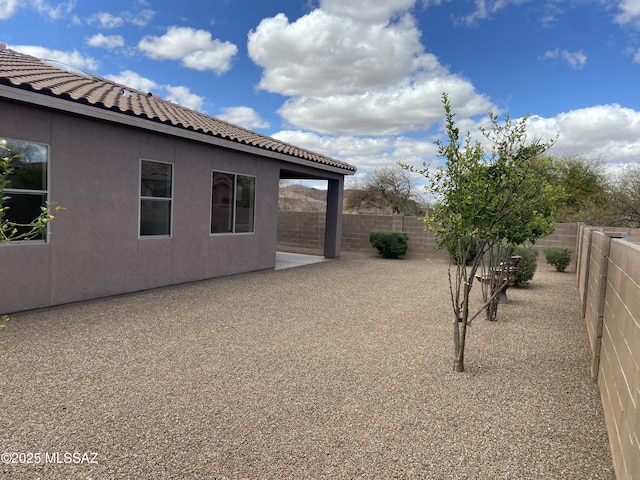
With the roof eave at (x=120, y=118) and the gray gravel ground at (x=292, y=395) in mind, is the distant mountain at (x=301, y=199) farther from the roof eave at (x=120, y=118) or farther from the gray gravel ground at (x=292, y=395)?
the gray gravel ground at (x=292, y=395)

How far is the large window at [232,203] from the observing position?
1014 cm

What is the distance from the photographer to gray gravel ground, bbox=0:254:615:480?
9.59 ft

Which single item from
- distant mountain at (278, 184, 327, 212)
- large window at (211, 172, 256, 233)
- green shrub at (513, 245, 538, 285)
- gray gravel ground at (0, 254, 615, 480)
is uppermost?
distant mountain at (278, 184, 327, 212)

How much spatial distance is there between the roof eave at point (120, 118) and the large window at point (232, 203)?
73 centimetres

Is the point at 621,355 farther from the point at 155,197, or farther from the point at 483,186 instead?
the point at 155,197

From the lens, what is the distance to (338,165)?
574 inches

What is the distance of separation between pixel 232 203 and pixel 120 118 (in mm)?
3597

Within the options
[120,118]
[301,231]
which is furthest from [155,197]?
[301,231]

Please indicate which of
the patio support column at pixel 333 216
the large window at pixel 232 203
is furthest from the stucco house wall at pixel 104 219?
the patio support column at pixel 333 216

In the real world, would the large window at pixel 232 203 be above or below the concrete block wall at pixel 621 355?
above

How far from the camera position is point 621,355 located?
122 inches

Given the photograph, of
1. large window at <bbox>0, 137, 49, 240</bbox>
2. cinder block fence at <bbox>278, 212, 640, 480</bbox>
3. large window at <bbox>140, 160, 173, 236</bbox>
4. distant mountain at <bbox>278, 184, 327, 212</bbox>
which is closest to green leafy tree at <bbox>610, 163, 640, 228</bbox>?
cinder block fence at <bbox>278, 212, 640, 480</bbox>

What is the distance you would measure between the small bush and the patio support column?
1675 mm

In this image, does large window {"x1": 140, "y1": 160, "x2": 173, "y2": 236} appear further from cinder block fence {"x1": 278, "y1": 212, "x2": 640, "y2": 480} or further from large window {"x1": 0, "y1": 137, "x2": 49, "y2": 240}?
cinder block fence {"x1": 278, "y1": 212, "x2": 640, "y2": 480}
